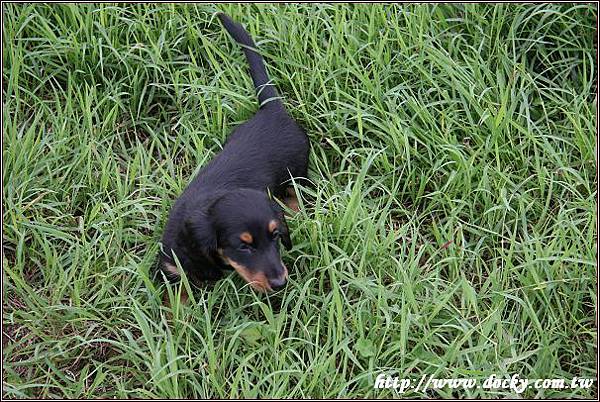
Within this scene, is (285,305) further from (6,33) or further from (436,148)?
(6,33)

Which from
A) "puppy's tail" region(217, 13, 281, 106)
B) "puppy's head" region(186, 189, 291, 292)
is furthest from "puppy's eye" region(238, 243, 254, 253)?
"puppy's tail" region(217, 13, 281, 106)

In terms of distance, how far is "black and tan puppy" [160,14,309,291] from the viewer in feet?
9.59

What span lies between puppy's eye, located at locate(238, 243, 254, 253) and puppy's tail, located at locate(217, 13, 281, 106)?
0.96m

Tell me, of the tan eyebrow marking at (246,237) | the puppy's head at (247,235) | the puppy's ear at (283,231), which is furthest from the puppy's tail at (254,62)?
the tan eyebrow marking at (246,237)

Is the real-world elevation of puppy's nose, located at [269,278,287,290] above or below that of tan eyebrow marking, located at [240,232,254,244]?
below

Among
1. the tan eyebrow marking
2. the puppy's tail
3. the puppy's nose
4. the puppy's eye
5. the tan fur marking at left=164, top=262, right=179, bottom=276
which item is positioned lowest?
the tan fur marking at left=164, top=262, right=179, bottom=276

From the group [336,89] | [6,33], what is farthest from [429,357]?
[6,33]

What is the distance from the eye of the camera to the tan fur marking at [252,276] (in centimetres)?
292

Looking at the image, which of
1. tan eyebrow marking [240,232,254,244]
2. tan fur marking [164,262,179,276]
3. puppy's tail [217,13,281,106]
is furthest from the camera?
puppy's tail [217,13,281,106]

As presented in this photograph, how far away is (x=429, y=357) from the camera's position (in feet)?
9.80

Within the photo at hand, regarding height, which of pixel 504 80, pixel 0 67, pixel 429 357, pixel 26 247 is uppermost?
pixel 0 67

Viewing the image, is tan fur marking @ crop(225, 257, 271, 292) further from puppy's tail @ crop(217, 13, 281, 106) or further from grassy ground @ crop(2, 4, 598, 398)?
puppy's tail @ crop(217, 13, 281, 106)

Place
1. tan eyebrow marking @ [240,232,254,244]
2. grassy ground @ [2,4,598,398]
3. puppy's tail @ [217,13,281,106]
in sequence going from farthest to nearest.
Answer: puppy's tail @ [217,13,281,106] < grassy ground @ [2,4,598,398] < tan eyebrow marking @ [240,232,254,244]

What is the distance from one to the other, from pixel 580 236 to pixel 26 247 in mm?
2295
